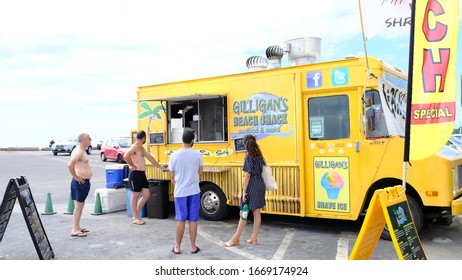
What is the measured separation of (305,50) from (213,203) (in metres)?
3.24

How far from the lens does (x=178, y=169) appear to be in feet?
18.1

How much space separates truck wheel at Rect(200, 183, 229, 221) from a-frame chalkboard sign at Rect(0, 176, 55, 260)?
2938mm

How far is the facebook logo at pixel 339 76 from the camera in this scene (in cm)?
630

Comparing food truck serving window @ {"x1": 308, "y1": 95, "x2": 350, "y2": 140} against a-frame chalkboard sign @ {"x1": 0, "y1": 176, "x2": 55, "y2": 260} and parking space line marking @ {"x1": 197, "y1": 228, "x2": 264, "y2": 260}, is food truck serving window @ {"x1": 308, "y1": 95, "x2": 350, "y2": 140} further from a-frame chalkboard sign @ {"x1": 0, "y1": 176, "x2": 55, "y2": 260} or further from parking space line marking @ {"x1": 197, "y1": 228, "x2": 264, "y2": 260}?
a-frame chalkboard sign @ {"x1": 0, "y1": 176, "x2": 55, "y2": 260}

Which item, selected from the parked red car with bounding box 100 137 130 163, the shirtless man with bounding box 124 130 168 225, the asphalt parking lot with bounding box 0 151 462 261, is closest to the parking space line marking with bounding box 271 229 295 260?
the asphalt parking lot with bounding box 0 151 462 261

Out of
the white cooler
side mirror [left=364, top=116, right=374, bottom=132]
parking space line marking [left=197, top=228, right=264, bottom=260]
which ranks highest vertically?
side mirror [left=364, top=116, right=374, bottom=132]

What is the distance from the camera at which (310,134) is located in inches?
261

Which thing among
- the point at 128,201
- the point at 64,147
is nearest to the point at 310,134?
the point at 128,201

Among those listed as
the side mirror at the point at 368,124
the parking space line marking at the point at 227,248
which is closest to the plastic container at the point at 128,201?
the parking space line marking at the point at 227,248

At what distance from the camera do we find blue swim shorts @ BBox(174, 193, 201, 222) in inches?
216

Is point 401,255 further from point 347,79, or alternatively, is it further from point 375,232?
point 347,79

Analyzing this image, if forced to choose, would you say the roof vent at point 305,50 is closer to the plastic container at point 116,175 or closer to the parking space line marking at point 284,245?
the parking space line marking at point 284,245

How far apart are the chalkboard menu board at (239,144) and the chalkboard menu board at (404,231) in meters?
3.45
